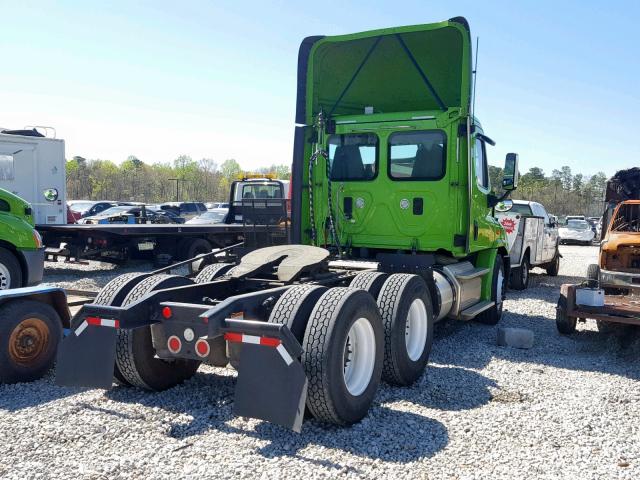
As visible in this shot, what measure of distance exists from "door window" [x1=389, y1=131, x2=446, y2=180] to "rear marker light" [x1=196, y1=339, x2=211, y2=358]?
3.99 meters

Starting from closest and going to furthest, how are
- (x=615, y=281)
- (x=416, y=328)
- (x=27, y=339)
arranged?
(x=27, y=339), (x=416, y=328), (x=615, y=281)

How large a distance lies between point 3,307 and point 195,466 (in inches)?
104

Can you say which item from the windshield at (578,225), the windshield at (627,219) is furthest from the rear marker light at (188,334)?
the windshield at (578,225)

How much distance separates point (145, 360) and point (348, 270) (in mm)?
2685

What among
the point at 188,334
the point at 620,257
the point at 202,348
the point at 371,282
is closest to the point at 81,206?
the point at 620,257

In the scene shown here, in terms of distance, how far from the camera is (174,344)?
4.39 meters

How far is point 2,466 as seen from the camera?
3564 mm

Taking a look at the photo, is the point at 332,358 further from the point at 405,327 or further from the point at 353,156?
the point at 353,156

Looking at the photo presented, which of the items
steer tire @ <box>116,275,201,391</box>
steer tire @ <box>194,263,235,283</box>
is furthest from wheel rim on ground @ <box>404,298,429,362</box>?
steer tire @ <box>116,275,201,391</box>

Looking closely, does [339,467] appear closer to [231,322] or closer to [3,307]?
[231,322]

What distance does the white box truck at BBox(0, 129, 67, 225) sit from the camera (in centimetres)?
1238

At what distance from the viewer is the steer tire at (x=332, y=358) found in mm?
3979

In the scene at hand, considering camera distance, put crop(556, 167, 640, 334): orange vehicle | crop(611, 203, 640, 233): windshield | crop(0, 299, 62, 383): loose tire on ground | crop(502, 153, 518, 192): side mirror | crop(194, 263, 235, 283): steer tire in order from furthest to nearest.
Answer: crop(611, 203, 640, 233): windshield, crop(502, 153, 518, 192): side mirror, crop(556, 167, 640, 334): orange vehicle, crop(194, 263, 235, 283): steer tire, crop(0, 299, 62, 383): loose tire on ground

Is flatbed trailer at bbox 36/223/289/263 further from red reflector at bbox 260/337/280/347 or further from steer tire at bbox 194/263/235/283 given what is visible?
→ red reflector at bbox 260/337/280/347
